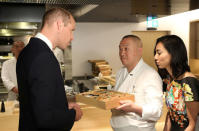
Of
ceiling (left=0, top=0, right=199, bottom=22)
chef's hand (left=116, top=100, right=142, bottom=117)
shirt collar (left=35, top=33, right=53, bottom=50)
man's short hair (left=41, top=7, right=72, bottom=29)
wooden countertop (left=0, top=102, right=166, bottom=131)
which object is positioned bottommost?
wooden countertop (left=0, top=102, right=166, bottom=131)

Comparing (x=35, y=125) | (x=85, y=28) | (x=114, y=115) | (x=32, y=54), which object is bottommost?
(x=114, y=115)

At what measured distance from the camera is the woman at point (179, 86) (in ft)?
5.37

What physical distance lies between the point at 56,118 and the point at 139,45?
99cm

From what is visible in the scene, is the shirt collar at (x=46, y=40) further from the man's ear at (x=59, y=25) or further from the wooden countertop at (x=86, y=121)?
the wooden countertop at (x=86, y=121)

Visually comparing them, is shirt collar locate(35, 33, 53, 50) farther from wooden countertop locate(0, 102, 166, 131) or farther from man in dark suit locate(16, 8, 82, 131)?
wooden countertop locate(0, 102, 166, 131)

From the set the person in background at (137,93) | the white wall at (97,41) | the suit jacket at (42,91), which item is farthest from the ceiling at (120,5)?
the white wall at (97,41)

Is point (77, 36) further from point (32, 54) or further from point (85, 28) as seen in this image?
point (32, 54)

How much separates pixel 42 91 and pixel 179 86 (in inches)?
38.0

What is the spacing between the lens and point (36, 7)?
419 cm

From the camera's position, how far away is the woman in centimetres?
164

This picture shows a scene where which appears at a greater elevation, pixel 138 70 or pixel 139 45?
pixel 139 45

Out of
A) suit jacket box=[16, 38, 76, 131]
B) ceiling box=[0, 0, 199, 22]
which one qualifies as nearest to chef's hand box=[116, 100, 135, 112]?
suit jacket box=[16, 38, 76, 131]

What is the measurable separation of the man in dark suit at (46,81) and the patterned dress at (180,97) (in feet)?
2.29

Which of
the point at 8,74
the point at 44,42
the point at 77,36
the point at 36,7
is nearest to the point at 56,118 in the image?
the point at 44,42
